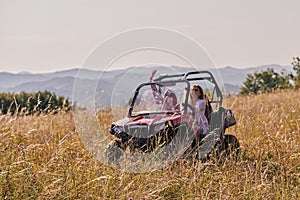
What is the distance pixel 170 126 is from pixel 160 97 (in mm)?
554

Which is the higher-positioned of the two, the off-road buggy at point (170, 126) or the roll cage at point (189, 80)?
the roll cage at point (189, 80)

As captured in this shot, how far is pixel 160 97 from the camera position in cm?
564

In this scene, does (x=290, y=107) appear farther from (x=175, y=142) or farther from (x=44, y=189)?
(x=44, y=189)

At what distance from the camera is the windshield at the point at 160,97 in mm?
5516

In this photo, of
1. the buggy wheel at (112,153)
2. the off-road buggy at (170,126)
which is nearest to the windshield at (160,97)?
the off-road buggy at (170,126)

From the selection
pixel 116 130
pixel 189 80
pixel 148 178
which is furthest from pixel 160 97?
pixel 148 178

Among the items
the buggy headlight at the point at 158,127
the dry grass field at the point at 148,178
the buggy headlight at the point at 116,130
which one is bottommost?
the dry grass field at the point at 148,178

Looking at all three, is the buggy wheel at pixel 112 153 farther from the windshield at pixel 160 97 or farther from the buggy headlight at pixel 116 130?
the windshield at pixel 160 97

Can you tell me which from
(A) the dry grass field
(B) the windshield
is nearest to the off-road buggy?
(B) the windshield

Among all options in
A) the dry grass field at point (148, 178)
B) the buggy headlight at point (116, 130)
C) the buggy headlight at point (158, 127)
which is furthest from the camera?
the buggy headlight at point (116, 130)

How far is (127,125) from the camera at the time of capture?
5270mm

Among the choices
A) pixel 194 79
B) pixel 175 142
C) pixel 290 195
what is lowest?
pixel 290 195

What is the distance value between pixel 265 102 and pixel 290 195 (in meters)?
5.92

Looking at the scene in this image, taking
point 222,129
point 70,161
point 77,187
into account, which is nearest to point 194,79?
point 222,129
